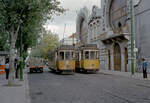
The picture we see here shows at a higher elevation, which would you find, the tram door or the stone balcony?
the stone balcony

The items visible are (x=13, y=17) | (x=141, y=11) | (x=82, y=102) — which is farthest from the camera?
(x=141, y=11)

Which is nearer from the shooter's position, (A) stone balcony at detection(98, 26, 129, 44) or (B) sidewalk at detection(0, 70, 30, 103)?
(B) sidewalk at detection(0, 70, 30, 103)

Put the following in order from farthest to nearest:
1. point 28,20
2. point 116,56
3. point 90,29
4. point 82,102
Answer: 1. point 90,29
2. point 116,56
3. point 28,20
4. point 82,102

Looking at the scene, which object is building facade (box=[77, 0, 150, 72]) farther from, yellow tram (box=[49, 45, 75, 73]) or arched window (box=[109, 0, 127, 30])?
yellow tram (box=[49, 45, 75, 73])

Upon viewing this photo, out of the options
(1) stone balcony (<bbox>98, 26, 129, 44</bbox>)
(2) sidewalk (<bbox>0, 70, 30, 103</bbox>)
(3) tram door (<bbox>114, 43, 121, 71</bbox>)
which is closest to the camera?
(2) sidewalk (<bbox>0, 70, 30, 103</bbox>)

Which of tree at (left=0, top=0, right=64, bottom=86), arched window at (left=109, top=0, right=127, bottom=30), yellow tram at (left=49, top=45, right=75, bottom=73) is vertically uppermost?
arched window at (left=109, top=0, right=127, bottom=30)

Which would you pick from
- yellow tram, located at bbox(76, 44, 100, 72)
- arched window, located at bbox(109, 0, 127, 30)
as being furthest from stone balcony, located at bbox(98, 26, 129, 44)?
yellow tram, located at bbox(76, 44, 100, 72)

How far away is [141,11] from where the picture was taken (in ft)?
88.1

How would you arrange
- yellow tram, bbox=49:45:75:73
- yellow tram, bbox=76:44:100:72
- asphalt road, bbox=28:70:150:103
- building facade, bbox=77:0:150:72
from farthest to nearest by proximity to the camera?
yellow tram, bbox=76:44:100:72 < building facade, bbox=77:0:150:72 < yellow tram, bbox=49:45:75:73 < asphalt road, bbox=28:70:150:103

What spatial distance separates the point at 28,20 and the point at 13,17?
4.14 feet

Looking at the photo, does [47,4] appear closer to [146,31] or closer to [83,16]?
[146,31]

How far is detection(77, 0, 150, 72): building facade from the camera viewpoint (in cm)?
2652

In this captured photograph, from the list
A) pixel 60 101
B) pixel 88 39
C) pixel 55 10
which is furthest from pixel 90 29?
pixel 60 101

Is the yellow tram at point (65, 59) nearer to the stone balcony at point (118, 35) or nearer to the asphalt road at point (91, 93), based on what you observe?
the stone balcony at point (118, 35)
